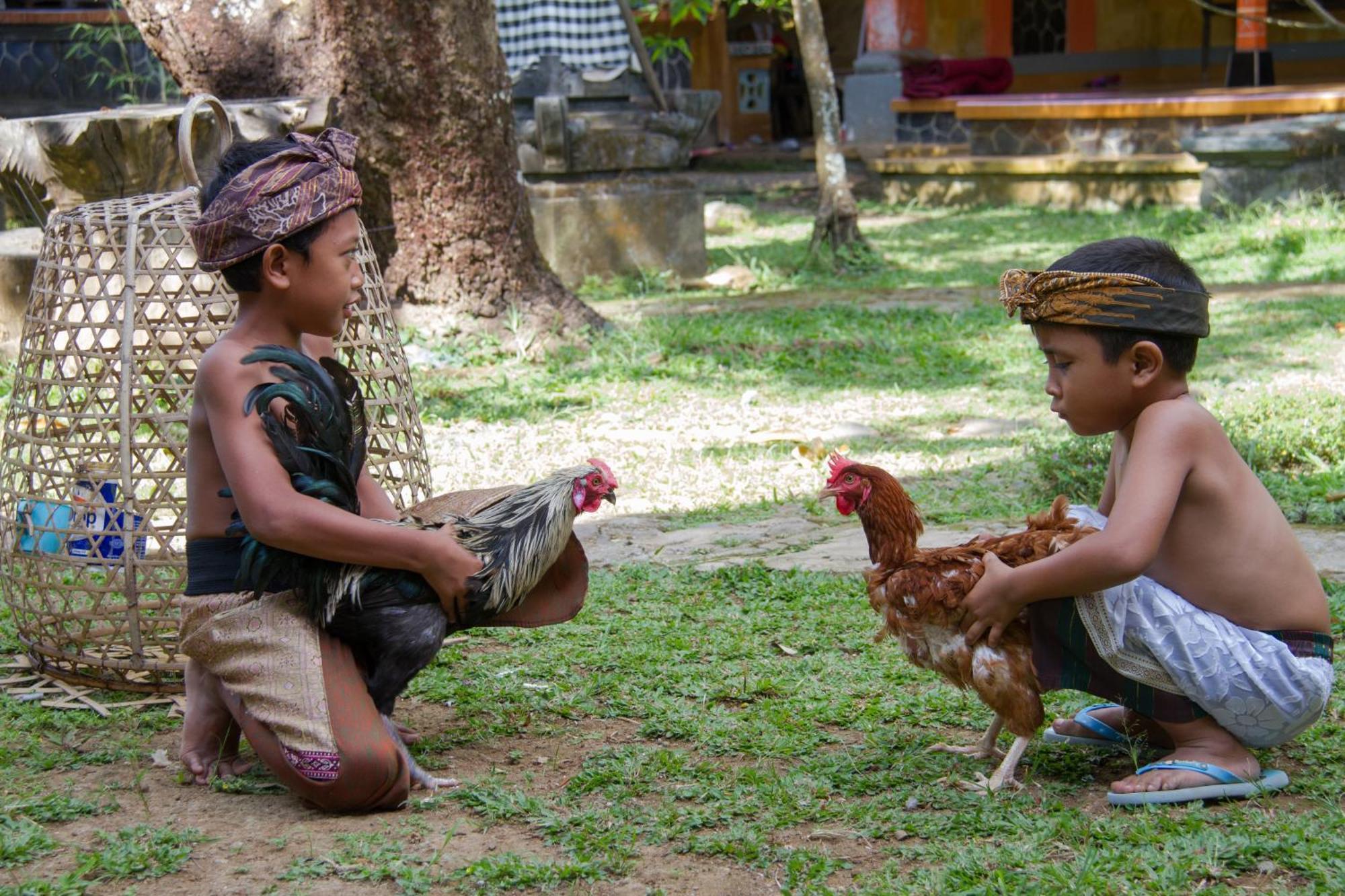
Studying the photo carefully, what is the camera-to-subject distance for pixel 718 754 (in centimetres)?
333

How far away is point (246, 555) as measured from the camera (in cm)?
305

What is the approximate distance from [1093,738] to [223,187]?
2451 millimetres

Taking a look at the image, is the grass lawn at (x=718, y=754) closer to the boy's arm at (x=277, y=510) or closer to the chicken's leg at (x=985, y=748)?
the chicken's leg at (x=985, y=748)

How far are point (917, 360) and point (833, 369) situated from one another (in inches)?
22.7

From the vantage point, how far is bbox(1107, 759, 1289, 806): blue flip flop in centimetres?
281

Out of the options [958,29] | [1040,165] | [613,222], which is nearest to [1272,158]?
[1040,165]

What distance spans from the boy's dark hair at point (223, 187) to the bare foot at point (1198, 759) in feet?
7.20

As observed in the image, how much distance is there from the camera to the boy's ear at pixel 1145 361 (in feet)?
9.43

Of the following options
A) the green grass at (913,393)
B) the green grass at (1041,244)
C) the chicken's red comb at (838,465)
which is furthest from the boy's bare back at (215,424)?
the green grass at (1041,244)

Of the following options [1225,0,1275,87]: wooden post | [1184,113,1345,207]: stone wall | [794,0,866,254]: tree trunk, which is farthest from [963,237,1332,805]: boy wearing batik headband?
[1225,0,1275,87]: wooden post

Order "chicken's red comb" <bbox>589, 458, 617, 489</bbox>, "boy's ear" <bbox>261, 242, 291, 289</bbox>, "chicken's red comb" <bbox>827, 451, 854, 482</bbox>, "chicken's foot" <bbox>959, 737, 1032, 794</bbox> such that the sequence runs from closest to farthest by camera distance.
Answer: "chicken's foot" <bbox>959, 737, 1032, 794</bbox> → "boy's ear" <bbox>261, 242, 291, 289</bbox> → "chicken's red comb" <bbox>827, 451, 854, 482</bbox> → "chicken's red comb" <bbox>589, 458, 617, 489</bbox>

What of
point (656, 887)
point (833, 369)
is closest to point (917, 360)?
point (833, 369)

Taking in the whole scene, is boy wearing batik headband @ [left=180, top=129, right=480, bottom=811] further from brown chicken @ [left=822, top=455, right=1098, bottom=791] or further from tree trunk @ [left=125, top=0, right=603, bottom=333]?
tree trunk @ [left=125, top=0, right=603, bottom=333]

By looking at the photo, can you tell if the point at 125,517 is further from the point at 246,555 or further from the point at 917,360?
the point at 917,360
